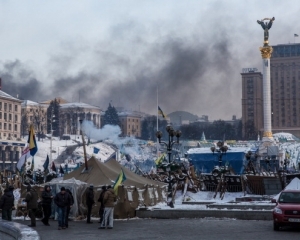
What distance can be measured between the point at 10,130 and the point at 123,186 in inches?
3441

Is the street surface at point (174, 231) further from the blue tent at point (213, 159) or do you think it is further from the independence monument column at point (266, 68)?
the independence monument column at point (266, 68)

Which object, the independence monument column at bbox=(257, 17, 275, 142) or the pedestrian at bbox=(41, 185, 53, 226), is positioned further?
the independence monument column at bbox=(257, 17, 275, 142)

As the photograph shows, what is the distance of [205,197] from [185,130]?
116927mm

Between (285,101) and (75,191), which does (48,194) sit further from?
(285,101)

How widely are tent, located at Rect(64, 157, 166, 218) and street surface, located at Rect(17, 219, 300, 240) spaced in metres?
1.19

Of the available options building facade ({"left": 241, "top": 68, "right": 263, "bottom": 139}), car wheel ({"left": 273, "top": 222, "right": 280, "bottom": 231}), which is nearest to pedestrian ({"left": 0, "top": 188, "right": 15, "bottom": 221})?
car wheel ({"left": 273, "top": 222, "right": 280, "bottom": 231})

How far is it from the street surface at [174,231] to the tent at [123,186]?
1192 millimetres

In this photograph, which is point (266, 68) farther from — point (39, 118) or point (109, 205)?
point (39, 118)

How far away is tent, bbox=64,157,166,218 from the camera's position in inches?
886

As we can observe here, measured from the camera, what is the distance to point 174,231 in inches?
677

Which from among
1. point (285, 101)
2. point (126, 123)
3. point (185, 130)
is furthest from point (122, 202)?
point (285, 101)

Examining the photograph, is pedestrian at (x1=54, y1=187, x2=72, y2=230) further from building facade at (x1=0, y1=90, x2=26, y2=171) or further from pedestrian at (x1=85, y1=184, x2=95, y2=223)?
building facade at (x1=0, y1=90, x2=26, y2=171)

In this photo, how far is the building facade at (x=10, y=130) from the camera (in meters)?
95.4

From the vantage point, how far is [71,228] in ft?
61.5
